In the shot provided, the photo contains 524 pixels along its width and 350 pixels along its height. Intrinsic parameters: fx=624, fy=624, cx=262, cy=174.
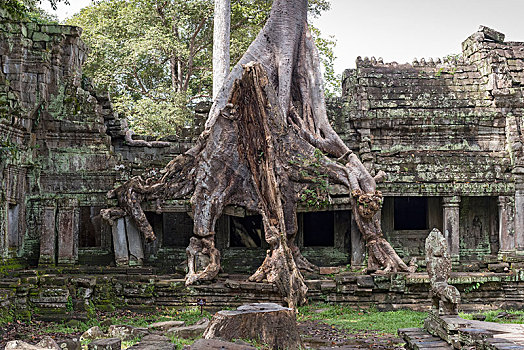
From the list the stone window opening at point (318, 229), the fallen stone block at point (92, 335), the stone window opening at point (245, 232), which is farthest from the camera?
the stone window opening at point (318, 229)

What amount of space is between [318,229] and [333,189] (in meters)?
3.94

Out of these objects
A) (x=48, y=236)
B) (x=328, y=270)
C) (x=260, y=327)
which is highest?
(x=48, y=236)

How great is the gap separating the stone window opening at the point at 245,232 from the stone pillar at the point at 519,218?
600 centimetres

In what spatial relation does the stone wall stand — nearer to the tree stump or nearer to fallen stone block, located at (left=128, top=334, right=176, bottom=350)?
fallen stone block, located at (left=128, top=334, right=176, bottom=350)

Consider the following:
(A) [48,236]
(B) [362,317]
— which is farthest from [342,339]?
(A) [48,236]

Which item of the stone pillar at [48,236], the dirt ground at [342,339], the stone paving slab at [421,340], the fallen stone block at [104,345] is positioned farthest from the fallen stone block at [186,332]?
the stone pillar at [48,236]

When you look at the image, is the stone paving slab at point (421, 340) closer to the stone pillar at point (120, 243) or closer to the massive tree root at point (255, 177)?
the massive tree root at point (255, 177)

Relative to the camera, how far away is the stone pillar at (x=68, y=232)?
543 inches

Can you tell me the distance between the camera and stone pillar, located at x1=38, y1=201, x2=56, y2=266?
13773 mm

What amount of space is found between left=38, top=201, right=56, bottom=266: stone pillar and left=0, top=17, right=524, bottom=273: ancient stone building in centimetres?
3

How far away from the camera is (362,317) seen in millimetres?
10883

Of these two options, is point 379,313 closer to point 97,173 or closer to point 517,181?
point 517,181

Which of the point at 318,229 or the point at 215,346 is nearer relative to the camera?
the point at 215,346

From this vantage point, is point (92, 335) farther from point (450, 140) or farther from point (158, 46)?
point (158, 46)
